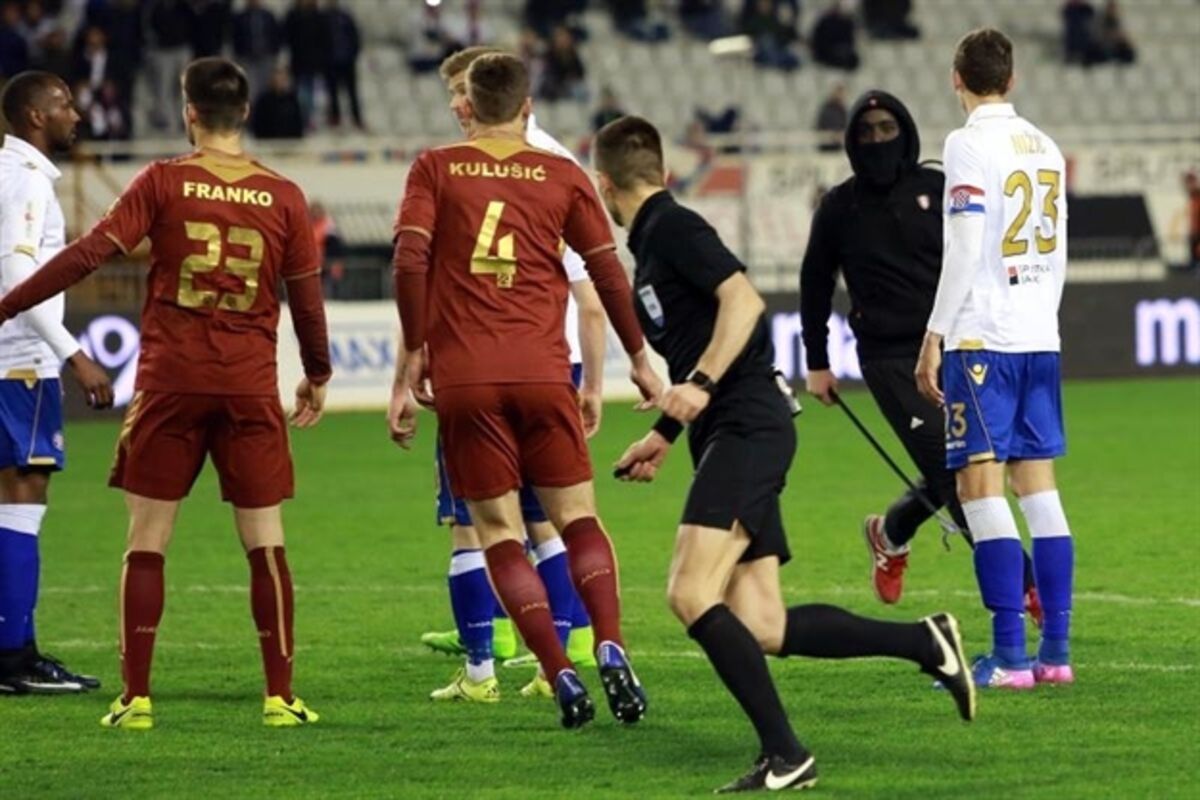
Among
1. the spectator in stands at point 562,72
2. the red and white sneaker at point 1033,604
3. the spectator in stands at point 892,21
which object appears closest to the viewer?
the red and white sneaker at point 1033,604

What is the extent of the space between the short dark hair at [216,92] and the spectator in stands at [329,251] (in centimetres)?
1555

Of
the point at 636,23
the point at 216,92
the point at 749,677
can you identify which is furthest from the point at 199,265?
the point at 636,23

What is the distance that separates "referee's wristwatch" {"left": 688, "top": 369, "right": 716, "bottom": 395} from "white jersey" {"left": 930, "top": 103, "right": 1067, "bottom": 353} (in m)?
1.89

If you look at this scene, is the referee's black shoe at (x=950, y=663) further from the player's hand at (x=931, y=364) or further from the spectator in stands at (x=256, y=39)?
the spectator in stands at (x=256, y=39)

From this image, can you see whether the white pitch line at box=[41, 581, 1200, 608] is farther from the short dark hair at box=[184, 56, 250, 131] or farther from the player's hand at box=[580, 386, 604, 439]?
the short dark hair at box=[184, 56, 250, 131]

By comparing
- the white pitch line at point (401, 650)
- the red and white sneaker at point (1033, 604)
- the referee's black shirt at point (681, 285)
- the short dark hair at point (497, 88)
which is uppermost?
the short dark hair at point (497, 88)

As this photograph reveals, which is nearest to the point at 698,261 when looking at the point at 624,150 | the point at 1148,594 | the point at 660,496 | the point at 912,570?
the point at 624,150

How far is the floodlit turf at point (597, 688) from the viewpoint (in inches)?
285

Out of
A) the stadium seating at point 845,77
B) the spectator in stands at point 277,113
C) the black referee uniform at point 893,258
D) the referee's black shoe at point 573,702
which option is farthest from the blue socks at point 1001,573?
the stadium seating at point 845,77

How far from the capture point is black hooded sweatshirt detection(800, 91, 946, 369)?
9.43 metres

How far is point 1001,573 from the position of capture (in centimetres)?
876

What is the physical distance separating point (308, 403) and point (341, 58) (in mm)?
19846

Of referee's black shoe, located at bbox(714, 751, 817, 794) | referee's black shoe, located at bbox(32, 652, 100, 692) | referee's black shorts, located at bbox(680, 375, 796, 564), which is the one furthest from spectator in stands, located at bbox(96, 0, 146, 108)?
referee's black shoe, located at bbox(714, 751, 817, 794)

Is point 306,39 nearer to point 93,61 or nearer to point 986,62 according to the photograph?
point 93,61
